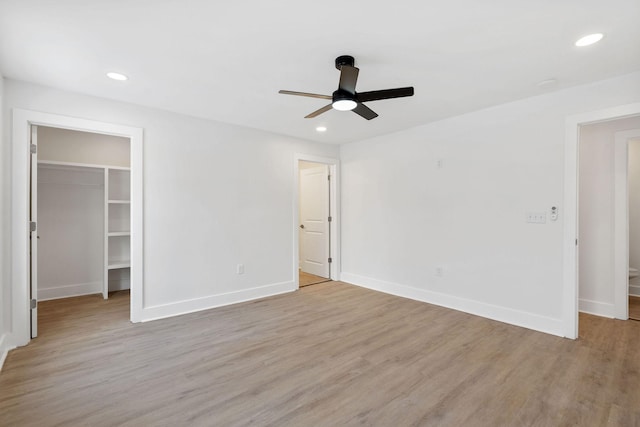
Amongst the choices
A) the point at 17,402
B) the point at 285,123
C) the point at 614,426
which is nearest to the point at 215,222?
the point at 285,123

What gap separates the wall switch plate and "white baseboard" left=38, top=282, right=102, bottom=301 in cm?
586

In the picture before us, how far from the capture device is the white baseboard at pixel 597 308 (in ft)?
11.7

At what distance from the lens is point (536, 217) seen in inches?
128

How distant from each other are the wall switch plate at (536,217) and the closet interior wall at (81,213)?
529cm

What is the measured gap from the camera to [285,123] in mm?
4160

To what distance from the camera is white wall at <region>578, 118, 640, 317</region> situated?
11.8 feet

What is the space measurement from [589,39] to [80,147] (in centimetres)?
586

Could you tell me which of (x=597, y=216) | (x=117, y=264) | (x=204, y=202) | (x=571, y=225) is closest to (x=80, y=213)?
(x=117, y=264)

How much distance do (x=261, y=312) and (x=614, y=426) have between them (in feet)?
10.5

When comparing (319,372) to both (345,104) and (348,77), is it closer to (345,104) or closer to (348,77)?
(345,104)

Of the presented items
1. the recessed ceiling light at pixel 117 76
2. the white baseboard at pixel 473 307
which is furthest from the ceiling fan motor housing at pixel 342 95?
the white baseboard at pixel 473 307

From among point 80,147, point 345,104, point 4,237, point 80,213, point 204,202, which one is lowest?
point 4,237

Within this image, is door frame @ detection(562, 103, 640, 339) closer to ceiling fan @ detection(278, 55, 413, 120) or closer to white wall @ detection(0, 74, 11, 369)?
ceiling fan @ detection(278, 55, 413, 120)

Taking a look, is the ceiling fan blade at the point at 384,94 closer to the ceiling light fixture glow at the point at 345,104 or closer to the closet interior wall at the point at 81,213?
the ceiling light fixture glow at the point at 345,104
